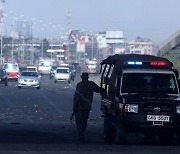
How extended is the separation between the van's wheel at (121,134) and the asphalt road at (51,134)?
0.20 meters

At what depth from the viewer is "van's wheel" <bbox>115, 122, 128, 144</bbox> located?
66.2 feet

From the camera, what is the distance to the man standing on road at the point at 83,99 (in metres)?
22.3

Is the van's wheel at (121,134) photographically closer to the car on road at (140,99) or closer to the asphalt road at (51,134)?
the car on road at (140,99)

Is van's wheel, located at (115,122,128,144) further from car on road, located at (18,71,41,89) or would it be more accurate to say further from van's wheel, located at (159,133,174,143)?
car on road, located at (18,71,41,89)

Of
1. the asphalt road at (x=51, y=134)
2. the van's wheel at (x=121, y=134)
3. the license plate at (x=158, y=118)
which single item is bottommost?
the asphalt road at (x=51, y=134)

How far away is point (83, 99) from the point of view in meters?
22.3

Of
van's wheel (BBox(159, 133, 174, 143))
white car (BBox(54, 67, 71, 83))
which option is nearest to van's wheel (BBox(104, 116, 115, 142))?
van's wheel (BBox(159, 133, 174, 143))

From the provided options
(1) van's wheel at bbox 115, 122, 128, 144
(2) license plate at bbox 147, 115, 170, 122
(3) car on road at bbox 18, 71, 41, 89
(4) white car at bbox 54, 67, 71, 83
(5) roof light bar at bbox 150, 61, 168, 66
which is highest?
(5) roof light bar at bbox 150, 61, 168, 66

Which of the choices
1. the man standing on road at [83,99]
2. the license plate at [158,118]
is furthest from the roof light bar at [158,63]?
the license plate at [158,118]

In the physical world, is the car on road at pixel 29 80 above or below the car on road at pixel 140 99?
below

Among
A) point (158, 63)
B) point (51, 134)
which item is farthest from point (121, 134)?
point (51, 134)

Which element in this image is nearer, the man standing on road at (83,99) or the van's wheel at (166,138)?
the van's wheel at (166,138)

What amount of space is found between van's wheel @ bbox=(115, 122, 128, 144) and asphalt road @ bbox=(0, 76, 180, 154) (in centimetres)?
20

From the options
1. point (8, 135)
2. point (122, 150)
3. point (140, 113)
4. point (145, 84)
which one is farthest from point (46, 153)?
point (8, 135)
